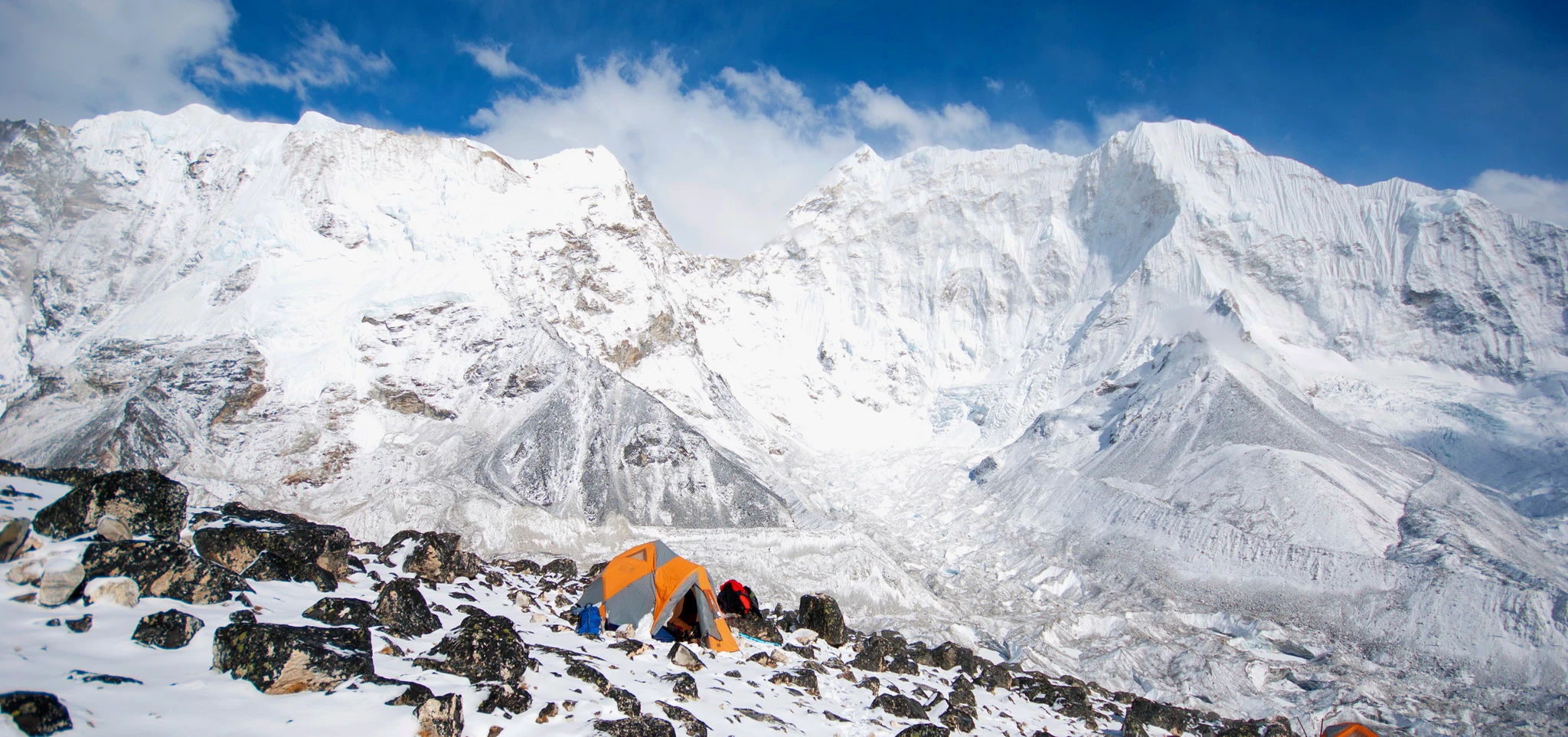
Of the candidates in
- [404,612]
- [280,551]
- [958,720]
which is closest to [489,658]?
[404,612]

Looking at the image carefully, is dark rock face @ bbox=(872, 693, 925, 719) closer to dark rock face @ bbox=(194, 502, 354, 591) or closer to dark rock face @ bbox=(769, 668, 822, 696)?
dark rock face @ bbox=(769, 668, 822, 696)

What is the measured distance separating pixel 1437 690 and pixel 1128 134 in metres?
85.2

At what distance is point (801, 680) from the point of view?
14016 millimetres

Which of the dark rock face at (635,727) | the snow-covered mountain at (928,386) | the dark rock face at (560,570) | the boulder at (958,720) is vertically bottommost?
the dark rock face at (560,570)

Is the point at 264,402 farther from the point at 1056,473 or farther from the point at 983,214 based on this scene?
the point at 983,214

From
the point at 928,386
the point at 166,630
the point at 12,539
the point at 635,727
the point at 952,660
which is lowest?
the point at 952,660

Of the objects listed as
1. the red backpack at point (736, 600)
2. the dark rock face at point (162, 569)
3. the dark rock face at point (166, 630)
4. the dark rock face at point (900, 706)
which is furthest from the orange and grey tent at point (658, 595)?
the dark rock face at point (166, 630)

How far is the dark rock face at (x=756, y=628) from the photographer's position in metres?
17.4

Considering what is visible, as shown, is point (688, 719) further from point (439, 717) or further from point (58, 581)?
point (58, 581)

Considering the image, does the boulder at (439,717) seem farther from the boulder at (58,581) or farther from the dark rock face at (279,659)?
the boulder at (58,581)

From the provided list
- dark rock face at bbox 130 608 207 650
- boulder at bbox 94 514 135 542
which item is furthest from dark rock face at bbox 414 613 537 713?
boulder at bbox 94 514 135 542

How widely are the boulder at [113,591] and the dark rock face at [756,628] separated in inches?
452

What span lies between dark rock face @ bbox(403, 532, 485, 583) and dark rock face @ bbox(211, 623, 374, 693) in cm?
681

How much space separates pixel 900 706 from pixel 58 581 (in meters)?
12.9
